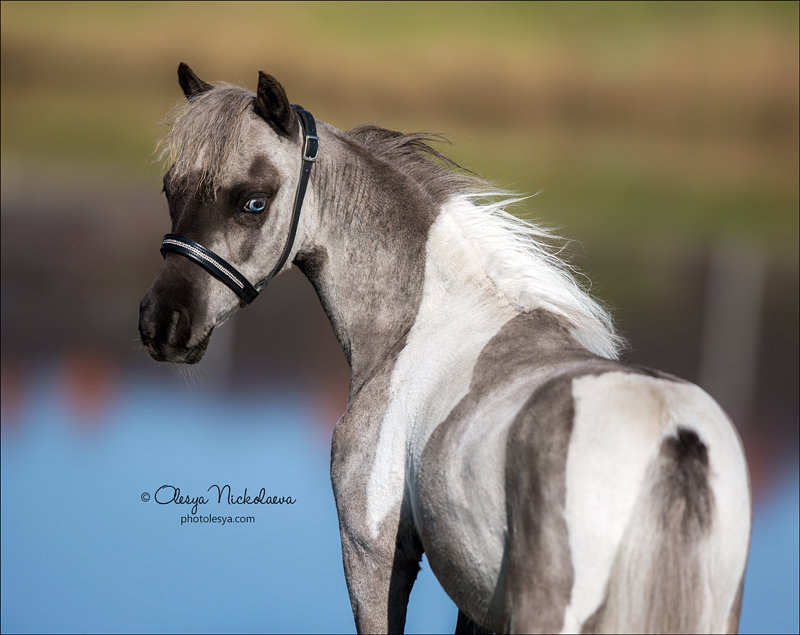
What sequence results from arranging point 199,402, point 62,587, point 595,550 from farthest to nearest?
point 199,402, point 62,587, point 595,550

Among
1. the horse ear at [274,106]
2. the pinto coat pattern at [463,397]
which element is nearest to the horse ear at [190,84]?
the pinto coat pattern at [463,397]

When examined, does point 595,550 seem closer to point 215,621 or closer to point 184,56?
point 215,621

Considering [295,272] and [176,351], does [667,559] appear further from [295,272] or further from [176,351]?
[295,272]

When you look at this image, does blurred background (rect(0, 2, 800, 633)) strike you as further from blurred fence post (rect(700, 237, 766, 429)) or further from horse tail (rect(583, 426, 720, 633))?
horse tail (rect(583, 426, 720, 633))

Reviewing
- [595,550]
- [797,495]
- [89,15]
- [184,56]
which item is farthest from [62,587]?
[89,15]

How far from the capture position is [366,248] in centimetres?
216

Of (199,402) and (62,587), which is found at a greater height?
(62,587)

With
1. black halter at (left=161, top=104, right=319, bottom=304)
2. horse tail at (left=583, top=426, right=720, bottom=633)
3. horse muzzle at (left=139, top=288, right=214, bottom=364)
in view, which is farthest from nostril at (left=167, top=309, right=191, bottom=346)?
horse tail at (left=583, top=426, right=720, bottom=633)

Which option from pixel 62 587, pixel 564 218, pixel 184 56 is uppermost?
pixel 184 56

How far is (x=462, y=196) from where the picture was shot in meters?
2.16

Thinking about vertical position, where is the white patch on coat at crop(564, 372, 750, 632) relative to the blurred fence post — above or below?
above

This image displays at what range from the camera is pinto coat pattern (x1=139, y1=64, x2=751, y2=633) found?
1347 millimetres

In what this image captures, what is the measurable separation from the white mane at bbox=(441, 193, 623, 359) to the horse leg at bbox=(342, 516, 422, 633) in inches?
22.8

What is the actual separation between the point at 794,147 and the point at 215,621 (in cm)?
1975
